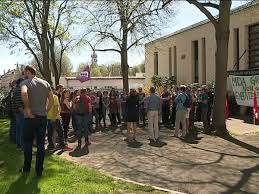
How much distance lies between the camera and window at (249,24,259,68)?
27328mm

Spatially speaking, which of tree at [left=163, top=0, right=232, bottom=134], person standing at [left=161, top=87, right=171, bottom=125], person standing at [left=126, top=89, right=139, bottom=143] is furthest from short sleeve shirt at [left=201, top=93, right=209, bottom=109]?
person standing at [left=126, top=89, right=139, bottom=143]

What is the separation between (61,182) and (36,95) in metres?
1.60

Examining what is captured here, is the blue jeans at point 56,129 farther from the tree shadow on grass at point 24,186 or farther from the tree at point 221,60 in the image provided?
the tree at point 221,60

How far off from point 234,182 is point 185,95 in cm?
725

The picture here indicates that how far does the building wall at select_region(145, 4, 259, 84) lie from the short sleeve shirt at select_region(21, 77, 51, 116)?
65.1ft

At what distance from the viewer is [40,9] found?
33.4 metres

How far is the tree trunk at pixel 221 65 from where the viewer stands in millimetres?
17453

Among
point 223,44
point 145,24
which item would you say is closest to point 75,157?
point 223,44

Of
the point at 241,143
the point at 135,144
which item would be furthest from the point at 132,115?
the point at 241,143

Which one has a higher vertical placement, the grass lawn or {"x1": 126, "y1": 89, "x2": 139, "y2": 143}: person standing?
{"x1": 126, "y1": 89, "x2": 139, "y2": 143}: person standing

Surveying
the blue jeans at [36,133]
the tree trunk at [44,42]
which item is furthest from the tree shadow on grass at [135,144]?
the tree trunk at [44,42]

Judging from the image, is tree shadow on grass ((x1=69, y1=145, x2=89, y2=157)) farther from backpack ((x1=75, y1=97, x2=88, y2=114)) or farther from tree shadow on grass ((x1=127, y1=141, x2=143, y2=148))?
tree shadow on grass ((x1=127, y1=141, x2=143, y2=148))

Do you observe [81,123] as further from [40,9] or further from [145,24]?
[40,9]

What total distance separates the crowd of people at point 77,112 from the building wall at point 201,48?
370 inches
